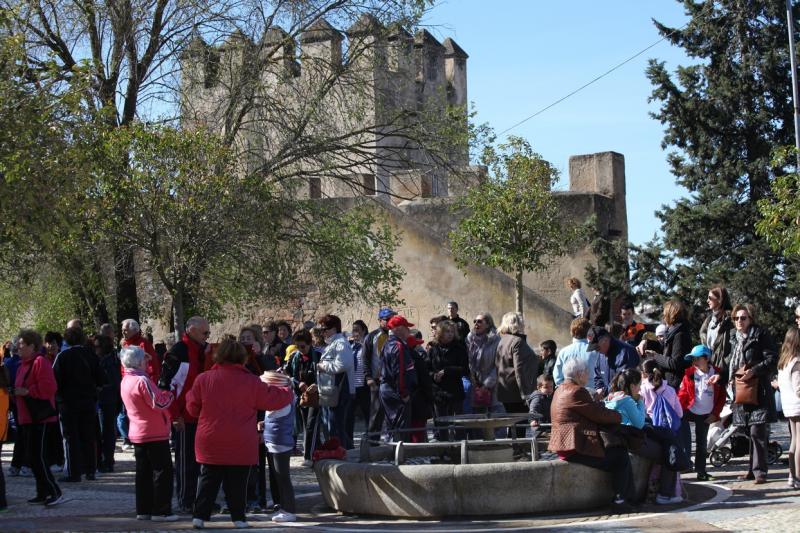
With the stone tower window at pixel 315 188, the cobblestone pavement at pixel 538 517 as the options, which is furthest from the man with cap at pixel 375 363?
the stone tower window at pixel 315 188

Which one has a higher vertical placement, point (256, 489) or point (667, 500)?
point (256, 489)

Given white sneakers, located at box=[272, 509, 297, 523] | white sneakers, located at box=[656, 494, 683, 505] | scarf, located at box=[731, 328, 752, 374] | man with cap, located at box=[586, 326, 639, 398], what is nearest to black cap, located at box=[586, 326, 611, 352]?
man with cap, located at box=[586, 326, 639, 398]

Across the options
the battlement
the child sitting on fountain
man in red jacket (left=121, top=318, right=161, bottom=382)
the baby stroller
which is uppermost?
the battlement

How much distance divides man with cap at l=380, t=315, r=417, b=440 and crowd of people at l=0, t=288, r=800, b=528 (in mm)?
15

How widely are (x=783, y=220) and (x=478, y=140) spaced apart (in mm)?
5397

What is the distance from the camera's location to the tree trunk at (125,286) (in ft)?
70.0

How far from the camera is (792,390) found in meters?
10.9

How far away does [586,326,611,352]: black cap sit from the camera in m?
12.7

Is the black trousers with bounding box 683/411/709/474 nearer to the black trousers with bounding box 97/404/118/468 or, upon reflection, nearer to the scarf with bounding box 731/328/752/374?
the scarf with bounding box 731/328/752/374

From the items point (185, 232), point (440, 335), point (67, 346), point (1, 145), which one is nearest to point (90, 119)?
point (185, 232)

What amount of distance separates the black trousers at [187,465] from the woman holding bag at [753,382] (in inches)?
193

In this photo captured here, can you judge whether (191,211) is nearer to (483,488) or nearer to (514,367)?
(514,367)

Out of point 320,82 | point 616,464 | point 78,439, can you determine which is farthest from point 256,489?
point 320,82

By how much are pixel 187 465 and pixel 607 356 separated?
4.50 m
